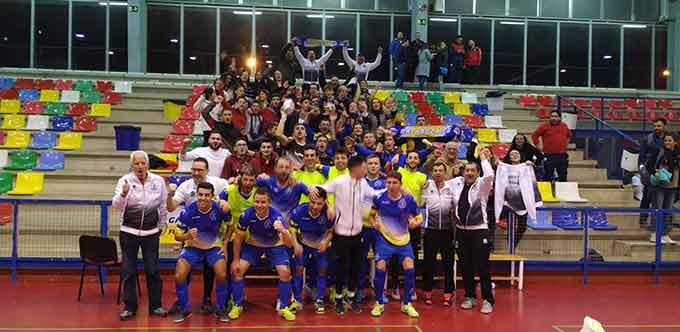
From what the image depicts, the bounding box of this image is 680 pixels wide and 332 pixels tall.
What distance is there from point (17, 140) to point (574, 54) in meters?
20.2

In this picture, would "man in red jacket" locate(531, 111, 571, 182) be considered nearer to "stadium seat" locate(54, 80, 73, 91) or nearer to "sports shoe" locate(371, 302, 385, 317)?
"sports shoe" locate(371, 302, 385, 317)

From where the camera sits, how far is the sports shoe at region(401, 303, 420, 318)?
8016 millimetres

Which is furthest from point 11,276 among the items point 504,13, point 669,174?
point 504,13

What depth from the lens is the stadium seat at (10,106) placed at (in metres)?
16.8

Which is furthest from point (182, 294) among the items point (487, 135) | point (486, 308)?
point (487, 135)

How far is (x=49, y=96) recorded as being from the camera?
18.0m

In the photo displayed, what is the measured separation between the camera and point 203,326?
24.4 feet

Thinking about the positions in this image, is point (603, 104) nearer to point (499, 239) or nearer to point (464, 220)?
point (499, 239)

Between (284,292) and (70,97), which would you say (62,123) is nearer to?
(70,97)

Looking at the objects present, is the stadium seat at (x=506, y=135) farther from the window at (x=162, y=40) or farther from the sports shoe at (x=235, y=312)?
the window at (x=162, y=40)

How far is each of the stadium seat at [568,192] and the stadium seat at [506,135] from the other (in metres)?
3.76

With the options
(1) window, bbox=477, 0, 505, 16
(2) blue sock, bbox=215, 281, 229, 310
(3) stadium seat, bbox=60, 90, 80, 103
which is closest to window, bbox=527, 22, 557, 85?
(1) window, bbox=477, 0, 505, 16

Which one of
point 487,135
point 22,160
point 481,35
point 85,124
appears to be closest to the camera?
point 22,160

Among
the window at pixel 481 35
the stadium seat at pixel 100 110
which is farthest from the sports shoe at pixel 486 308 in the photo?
the window at pixel 481 35
